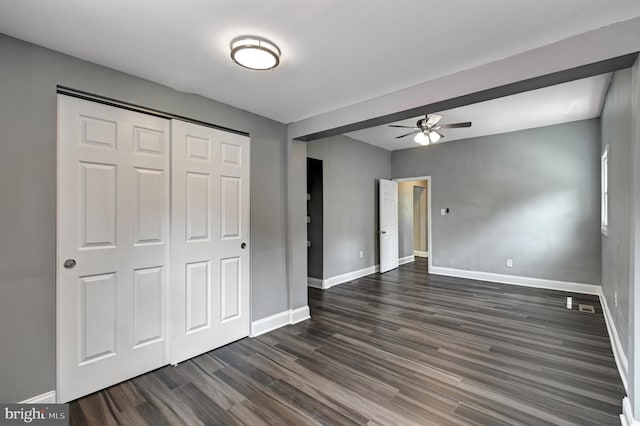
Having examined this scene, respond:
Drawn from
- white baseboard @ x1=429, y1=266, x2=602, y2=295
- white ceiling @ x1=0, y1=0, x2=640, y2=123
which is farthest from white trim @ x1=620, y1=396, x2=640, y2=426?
white baseboard @ x1=429, y1=266, x2=602, y2=295

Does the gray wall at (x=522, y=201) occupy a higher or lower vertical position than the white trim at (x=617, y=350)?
higher

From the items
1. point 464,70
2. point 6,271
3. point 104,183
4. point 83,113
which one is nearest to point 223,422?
point 6,271

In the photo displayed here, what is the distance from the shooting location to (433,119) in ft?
13.2

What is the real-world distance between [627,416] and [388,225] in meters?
4.70

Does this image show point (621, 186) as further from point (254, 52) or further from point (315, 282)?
point (315, 282)

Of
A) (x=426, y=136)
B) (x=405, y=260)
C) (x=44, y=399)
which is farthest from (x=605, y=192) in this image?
(x=44, y=399)

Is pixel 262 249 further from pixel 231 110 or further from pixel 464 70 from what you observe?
pixel 464 70

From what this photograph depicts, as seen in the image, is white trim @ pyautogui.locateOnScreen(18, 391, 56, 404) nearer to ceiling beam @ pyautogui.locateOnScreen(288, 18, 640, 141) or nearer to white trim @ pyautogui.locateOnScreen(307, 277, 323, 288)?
ceiling beam @ pyautogui.locateOnScreen(288, 18, 640, 141)

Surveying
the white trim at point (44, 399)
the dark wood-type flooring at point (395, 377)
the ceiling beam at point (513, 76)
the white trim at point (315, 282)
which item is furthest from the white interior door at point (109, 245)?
the white trim at point (315, 282)

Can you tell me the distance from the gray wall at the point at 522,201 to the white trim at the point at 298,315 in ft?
11.7

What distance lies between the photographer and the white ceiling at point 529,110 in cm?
334

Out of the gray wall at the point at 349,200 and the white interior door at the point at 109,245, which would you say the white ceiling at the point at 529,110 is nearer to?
the gray wall at the point at 349,200

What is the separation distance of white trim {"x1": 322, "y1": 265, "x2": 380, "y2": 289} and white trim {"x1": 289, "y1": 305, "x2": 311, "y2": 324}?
1369 mm

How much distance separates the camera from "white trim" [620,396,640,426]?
162 cm
